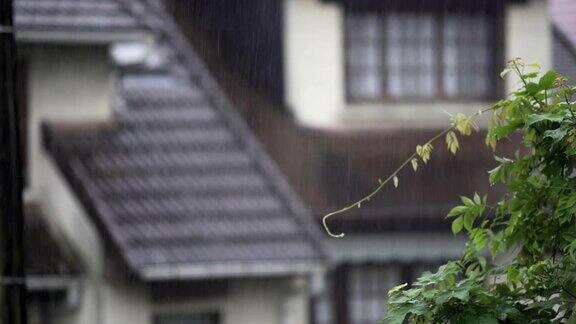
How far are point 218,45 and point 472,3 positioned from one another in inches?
103

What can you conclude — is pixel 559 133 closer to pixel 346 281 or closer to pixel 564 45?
pixel 346 281

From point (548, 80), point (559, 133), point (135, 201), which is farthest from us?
point (135, 201)

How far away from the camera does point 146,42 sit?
13516mm

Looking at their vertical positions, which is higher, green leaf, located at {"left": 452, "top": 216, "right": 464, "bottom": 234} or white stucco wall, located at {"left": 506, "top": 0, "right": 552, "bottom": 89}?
green leaf, located at {"left": 452, "top": 216, "right": 464, "bottom": 234}

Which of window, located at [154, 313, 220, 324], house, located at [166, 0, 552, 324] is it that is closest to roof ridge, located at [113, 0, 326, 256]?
house, located at [166, 0, 552, 324]

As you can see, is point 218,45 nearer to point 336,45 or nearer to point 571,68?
point 336,45

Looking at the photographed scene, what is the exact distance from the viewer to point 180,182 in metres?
14.6

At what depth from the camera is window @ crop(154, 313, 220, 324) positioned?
14.3 m

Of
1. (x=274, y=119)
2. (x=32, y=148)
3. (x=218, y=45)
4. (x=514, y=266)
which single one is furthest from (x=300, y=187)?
(x=514, y=266)

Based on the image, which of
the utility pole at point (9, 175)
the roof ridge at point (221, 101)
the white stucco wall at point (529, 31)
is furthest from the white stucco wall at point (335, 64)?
the utility pole at point (9, 175)

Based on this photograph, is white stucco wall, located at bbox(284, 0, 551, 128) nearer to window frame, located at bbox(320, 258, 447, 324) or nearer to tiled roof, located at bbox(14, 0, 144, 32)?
window frame, located at bbox(320, 258, 447, 324)

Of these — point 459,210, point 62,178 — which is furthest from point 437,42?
point 459,210

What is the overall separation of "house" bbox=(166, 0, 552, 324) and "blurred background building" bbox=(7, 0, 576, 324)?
20mm

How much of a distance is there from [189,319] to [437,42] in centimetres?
398
